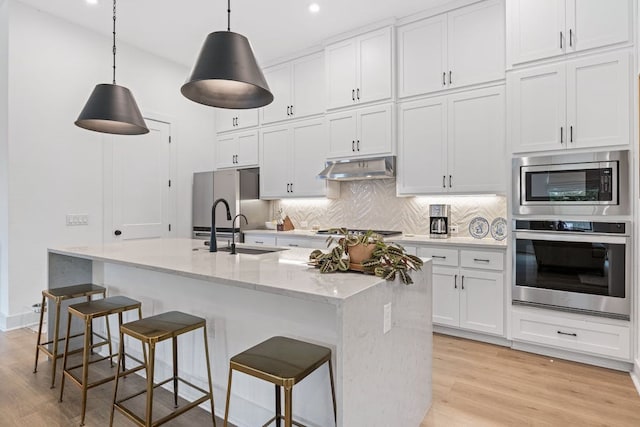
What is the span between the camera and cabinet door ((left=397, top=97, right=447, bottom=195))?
142 inches

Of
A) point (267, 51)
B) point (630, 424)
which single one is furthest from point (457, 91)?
point (630, 424)

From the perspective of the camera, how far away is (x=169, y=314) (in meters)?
2.09

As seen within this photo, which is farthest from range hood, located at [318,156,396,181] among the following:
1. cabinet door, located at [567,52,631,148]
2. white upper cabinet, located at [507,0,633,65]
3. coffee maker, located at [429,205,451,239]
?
cabinet door, located at [567,52,631,148]

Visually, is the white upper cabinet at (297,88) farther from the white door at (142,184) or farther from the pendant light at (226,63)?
the pendant light at (226,63)

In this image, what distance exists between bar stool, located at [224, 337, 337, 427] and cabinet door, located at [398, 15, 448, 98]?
3.04m

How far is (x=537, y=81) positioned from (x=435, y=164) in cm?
110

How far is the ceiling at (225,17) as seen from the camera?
3596 mm

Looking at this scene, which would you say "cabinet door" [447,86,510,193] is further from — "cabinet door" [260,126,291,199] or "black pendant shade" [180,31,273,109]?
"black pendant shade" [180,31,273,109]

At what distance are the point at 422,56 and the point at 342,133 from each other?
1.18 metres

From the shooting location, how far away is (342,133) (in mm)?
4234

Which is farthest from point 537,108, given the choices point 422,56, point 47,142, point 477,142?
point 47,142

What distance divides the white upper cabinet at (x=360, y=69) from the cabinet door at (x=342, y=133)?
0.45ft

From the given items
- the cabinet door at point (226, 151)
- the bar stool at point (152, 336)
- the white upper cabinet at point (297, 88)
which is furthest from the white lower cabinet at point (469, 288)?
the cabinet door at point (226, 151)

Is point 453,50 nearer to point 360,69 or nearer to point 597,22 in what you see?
point 360,69
